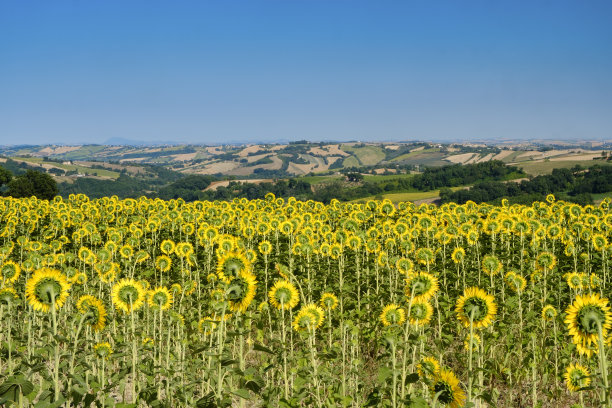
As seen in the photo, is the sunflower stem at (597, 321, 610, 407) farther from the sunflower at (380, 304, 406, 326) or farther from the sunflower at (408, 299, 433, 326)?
the sunflower at (380, 304, 406, 326)

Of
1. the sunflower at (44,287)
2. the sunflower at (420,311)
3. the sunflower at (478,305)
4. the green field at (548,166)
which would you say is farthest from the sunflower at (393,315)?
the green field at (548,166)

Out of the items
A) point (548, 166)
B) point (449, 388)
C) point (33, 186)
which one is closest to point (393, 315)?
point (449, 388)

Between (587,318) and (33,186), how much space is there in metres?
61.4

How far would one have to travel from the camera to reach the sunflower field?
4492mm

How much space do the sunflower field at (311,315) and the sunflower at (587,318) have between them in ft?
0.06

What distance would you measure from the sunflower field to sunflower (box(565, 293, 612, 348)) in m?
0.02

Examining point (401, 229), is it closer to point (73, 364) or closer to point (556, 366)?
point (556, 366)

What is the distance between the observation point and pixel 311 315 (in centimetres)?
572

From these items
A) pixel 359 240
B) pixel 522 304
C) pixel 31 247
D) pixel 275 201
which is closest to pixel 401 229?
pixel 359 240

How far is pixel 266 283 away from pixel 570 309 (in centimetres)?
778

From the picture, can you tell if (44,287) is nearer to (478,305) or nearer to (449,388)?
(449,388)

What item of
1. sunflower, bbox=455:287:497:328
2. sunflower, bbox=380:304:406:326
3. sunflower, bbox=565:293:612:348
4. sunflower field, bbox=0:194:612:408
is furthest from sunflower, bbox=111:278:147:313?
sunflower, bbox=565:293:612:348

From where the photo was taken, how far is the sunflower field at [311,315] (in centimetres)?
449

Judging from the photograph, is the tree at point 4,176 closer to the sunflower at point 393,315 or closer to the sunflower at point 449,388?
the sunflower at point 393,315
